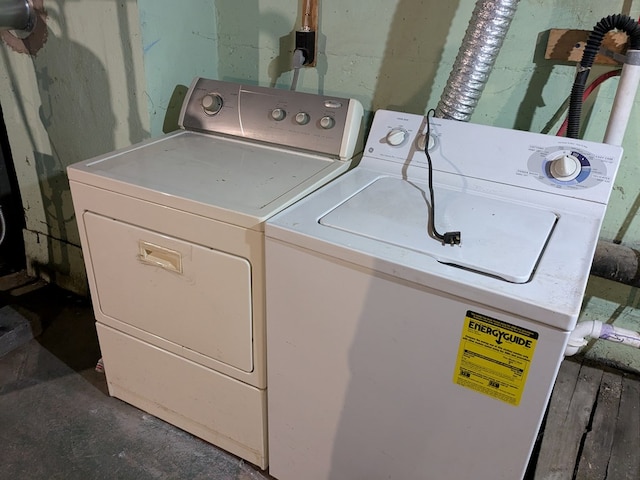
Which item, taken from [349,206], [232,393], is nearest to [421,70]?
[349,206]

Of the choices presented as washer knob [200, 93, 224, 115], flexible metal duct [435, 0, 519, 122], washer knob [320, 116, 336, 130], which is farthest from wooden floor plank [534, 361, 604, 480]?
washer knob [200, 93, 224, 115]

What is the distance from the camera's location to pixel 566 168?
1.21 meters

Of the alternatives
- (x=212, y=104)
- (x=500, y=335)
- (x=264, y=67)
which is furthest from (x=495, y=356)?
(x=264, y=67)

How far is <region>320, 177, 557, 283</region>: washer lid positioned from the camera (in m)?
0.96

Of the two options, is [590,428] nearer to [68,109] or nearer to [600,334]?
[600,334]

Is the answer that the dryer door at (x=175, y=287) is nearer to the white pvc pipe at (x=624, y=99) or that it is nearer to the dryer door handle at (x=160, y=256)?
the dryer door handle at (x=160, y=256)

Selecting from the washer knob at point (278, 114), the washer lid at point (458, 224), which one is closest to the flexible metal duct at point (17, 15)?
the washer knob at point (278, 114)

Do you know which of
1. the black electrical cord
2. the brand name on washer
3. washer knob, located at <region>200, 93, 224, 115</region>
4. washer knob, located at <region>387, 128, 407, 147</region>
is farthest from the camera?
washer knob, located at <region>200, 93, 224, 115</region>

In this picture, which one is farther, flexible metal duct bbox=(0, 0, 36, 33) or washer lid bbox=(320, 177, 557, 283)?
flexible metal duct bbox=(0, 0, 36, 33)

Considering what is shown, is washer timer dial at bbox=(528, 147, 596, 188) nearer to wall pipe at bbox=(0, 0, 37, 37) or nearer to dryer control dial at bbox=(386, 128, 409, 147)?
dryer control dial at bbox=(386, 128, 409, 147)

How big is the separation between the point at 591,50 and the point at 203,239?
1081 mm

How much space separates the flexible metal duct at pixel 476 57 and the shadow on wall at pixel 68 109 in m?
1.01

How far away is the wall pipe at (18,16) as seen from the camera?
5.27ft

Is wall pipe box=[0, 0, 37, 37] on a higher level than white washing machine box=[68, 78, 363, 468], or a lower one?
higher
